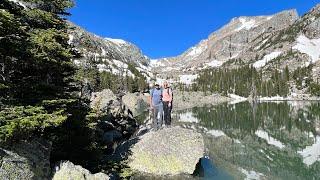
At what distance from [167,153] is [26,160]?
37.9ft

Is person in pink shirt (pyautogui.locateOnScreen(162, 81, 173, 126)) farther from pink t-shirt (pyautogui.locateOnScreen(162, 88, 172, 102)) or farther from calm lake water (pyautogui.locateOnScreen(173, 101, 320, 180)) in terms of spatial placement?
calm lake water (pyautogui.locateOnScreen(173, 101, 320, 180))

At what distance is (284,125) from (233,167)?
35.6m

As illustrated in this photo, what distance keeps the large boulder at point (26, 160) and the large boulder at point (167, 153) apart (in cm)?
858

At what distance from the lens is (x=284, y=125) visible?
62.4m

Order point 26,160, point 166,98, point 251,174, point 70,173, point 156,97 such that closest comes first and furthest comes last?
1. point 26,160
2. point 70,173
3. point 251,174
4. point 156,97
5. point 166,98

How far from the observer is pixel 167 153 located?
26.0 m

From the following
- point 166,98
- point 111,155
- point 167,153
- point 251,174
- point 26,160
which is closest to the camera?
point 26,160

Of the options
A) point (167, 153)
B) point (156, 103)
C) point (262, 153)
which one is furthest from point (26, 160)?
point (262, 153)

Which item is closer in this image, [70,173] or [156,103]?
[70,173]

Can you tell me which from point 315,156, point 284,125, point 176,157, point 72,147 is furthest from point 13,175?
point 284,125

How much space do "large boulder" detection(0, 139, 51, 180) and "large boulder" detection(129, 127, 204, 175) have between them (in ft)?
28.2

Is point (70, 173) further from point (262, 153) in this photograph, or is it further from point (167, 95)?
point (262, 153)

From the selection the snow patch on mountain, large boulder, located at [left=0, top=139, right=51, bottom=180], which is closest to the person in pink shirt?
the snow patch on mountain

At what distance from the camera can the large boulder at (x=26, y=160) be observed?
14845 millimetres
